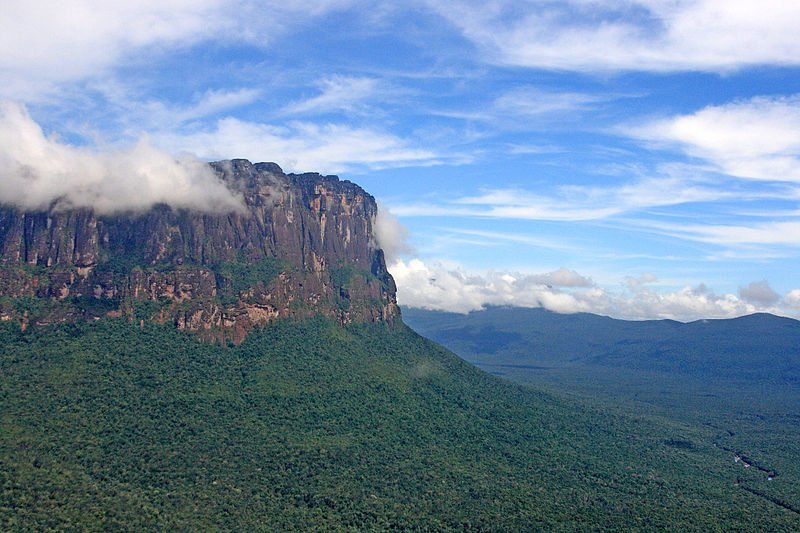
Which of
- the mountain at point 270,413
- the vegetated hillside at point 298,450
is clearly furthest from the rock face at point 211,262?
the vegetated hillside at point 298,450

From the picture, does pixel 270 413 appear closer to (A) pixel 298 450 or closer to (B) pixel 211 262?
(A) pixel 298 450

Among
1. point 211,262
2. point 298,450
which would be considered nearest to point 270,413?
point 298,450

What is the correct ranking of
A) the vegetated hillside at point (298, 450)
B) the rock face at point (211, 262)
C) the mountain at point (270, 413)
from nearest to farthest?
the vegetated hillside at point (298, 450), the mountain at point (270, 413), the rock face at point (211, 262)

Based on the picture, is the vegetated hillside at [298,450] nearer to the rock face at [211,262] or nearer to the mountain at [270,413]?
the mountain at [270,413]

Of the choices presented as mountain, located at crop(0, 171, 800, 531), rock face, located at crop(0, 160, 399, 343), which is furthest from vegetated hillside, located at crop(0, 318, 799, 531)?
rock face, located at crop(0, 160, 399, 343)

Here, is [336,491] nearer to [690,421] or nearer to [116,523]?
[116,523]

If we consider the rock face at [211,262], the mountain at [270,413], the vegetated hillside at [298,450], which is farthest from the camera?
the rock face at [211,262]
